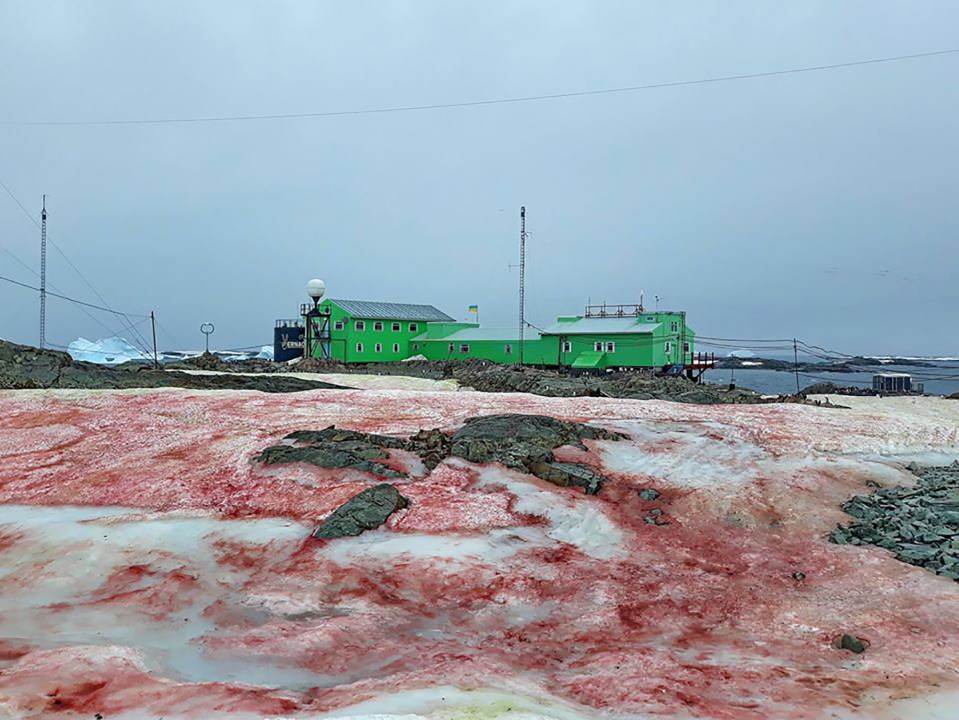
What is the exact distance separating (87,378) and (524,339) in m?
45.1

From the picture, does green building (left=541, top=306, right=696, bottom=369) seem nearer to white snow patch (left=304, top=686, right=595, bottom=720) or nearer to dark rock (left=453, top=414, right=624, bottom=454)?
dark rock (left=453, top=414, right=624, bottom=454)

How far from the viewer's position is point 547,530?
13547 millimetres

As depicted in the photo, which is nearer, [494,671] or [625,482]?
[494,671]

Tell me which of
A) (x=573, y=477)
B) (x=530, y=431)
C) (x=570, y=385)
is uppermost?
(x=570, y=385)

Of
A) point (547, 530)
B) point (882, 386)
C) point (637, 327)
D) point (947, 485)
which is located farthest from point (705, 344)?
point (547, 530)

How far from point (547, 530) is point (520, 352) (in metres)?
55.7

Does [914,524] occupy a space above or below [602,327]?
below

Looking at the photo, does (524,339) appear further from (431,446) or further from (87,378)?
(431,446)

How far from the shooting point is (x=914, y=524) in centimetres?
1284

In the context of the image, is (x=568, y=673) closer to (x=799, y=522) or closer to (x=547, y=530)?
(x=547, y=530)

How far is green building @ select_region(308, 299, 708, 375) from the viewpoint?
66250 mm

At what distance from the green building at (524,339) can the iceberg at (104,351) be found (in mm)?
30319

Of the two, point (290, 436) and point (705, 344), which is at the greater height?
point (705, 344)

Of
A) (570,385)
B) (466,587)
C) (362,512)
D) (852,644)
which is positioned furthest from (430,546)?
(570,385)
